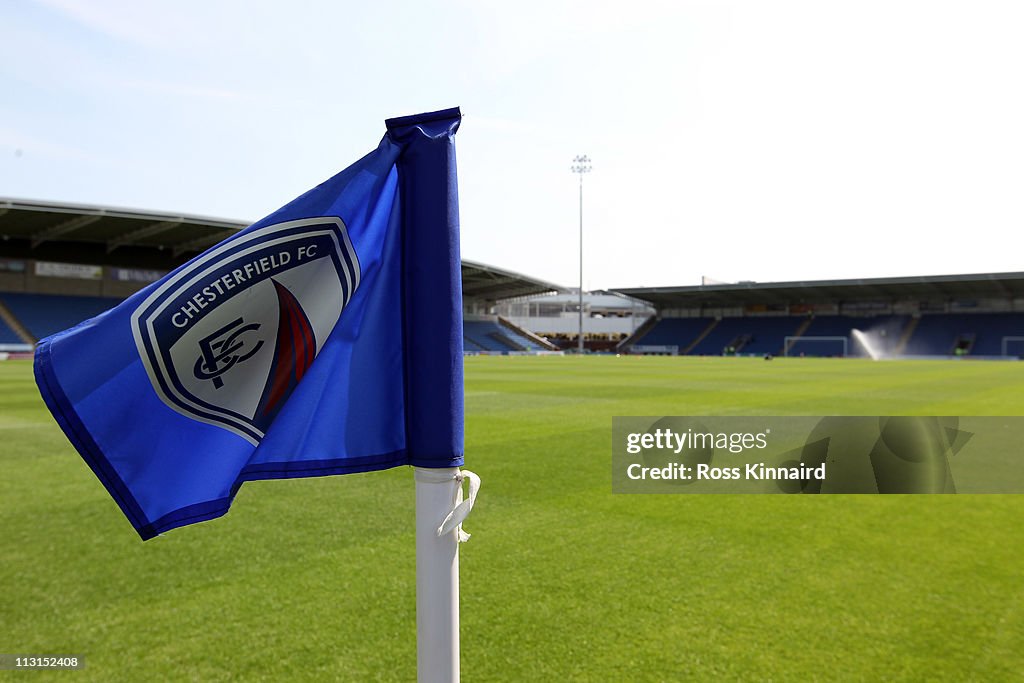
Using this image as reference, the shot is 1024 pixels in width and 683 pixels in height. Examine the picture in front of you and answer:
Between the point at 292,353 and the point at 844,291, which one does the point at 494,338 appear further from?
the point at 292,353

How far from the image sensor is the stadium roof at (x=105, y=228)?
114ft

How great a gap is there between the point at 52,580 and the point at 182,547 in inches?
28.1

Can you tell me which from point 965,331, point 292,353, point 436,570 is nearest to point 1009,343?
point 965,331

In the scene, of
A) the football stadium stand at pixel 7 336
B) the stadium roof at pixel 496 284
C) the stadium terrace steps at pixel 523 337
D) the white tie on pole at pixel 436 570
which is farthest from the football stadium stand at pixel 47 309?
the white tie on pole at pixel 436 570

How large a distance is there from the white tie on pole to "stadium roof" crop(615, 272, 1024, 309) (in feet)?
190

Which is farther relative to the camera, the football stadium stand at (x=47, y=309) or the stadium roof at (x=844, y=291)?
the stadium roof at (x=844, y=291)

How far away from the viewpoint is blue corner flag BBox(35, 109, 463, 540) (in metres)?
1.36

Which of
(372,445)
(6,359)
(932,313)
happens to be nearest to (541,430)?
(372,445)

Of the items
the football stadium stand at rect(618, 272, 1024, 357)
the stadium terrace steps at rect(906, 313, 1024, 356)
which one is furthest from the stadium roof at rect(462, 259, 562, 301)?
the stadium terrace steps at rect(906, 313, 1024, 356)

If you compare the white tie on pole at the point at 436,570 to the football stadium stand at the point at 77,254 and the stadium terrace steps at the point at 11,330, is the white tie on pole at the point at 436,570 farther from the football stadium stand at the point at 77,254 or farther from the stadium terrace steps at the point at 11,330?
the stadium terrace steps at the point at 11,330

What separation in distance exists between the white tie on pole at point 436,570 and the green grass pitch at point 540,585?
1.29 metres

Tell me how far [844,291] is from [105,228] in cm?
5640

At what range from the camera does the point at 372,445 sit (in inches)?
61.9

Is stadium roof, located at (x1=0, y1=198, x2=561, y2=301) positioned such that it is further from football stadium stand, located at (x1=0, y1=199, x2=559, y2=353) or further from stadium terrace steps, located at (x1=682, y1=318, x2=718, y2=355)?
stadium terrace steps, located at (x1=682, y1=318, x2=718, y2=355)
